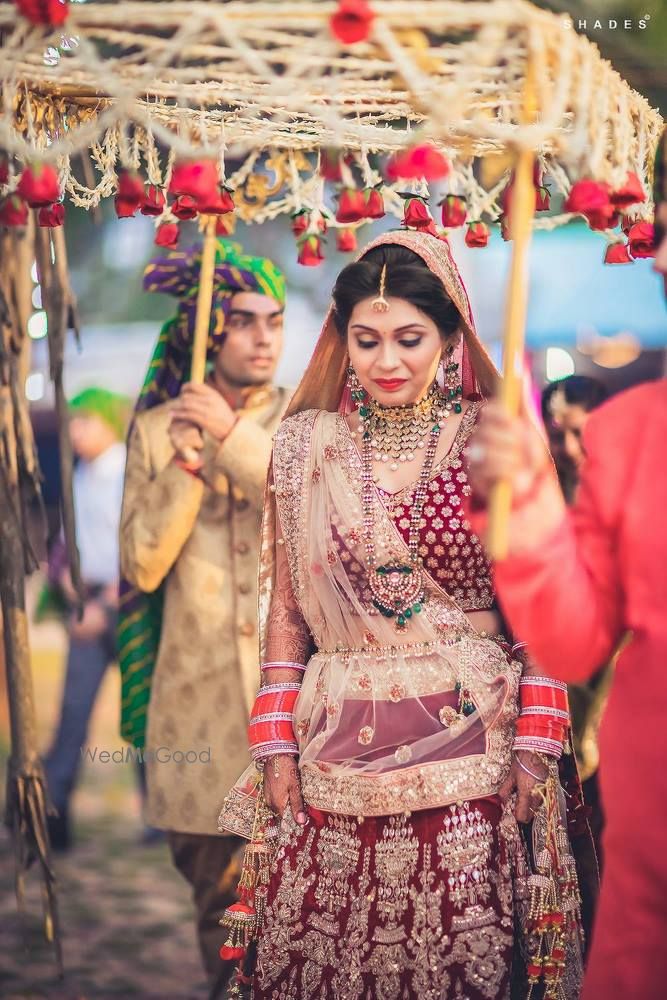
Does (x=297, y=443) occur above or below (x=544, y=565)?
above

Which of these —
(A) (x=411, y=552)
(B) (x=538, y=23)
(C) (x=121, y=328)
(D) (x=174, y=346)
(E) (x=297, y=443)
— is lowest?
(A) (x=411, y=552)

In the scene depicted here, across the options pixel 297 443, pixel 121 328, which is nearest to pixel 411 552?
pixel 297 443

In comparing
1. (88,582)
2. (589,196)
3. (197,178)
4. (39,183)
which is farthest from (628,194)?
(88,582)

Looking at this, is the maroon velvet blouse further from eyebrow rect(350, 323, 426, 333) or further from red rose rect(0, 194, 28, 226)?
red rose rect(0, 194, 28, 226)

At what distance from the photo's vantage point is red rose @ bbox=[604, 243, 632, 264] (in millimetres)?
3229

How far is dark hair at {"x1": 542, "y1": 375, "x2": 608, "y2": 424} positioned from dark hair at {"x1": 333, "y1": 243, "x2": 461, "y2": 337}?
1.23m

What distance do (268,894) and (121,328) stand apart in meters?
4.51

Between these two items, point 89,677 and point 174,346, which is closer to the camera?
point 174,346

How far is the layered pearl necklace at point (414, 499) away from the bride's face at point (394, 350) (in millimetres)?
59

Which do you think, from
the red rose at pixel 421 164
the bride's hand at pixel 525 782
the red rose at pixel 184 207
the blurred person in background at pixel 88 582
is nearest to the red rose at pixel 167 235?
the red rose at pixel 184 207

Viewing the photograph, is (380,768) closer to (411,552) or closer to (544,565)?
(411,552)

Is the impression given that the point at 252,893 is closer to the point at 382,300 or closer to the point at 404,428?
the point at 404,428

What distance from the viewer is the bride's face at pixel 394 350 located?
2.89 m

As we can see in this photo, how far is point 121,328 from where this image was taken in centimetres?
693
